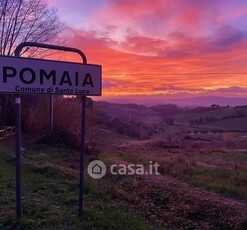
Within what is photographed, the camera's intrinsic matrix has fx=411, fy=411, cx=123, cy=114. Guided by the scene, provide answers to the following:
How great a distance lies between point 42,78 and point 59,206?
2.68m

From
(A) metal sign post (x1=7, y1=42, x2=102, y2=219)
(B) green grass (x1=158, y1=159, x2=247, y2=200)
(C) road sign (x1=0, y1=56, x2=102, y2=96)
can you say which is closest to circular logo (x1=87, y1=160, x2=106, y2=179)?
(B) green grass (x1=158, y1=159, x2=247, y2=200)

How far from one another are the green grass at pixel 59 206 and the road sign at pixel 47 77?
6.63ft

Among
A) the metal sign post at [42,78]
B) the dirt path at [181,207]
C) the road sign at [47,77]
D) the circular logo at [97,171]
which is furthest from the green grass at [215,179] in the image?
the road sign at [47,77]

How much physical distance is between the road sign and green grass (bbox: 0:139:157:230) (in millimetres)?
2020

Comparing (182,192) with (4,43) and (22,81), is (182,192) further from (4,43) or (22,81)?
(4,43)

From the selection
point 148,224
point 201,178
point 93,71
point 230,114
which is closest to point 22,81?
point 93,71

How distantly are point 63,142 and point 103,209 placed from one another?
53.9 feet

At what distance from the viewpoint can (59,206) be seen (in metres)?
7.65

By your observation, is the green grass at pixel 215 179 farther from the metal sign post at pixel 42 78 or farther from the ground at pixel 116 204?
the metal sign post at pixel 42 78

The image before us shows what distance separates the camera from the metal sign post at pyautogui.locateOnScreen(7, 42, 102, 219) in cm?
586

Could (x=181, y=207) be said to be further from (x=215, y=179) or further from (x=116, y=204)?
(x=215, y=179)

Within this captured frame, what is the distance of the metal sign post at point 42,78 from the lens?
586cm

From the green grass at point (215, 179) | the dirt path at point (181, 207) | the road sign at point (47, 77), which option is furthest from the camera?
the green grass at point (215, 179)

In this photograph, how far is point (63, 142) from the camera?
2350 cm
